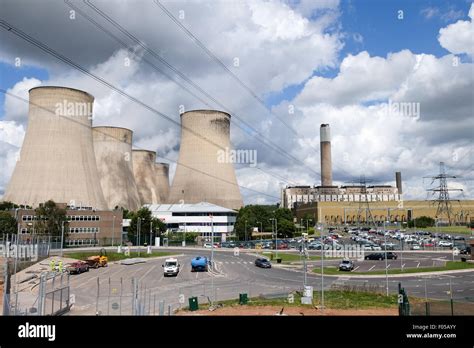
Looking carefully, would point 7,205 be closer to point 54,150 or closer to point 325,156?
point 54,150

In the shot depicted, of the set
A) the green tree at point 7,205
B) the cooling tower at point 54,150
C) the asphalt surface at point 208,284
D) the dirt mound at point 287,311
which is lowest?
the asphalt surface at point 208,284

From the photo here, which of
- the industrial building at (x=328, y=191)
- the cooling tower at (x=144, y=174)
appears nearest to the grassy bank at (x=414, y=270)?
the industrial building at (x=328, y=191)

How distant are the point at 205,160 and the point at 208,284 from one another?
47.2 m

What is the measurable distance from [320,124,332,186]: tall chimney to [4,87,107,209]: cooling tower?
264 feet

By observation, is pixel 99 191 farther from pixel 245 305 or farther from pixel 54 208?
pixel 245 305

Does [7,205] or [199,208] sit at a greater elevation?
[199,208]

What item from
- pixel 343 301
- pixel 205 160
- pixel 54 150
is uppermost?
pixel 205 160

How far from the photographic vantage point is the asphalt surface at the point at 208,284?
21.0m

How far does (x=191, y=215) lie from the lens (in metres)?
85.8

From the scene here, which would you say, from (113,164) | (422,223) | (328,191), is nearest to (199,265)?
(113,164)

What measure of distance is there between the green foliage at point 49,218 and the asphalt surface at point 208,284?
23.2m

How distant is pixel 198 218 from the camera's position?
85.2 metres

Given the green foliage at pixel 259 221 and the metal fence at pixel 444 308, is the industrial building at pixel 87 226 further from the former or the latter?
the metal fence at pixel 444 308
